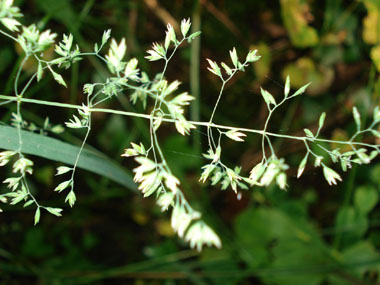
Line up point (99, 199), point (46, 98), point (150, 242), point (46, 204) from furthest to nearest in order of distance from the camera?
point (150, 242) → point (99, 199) → point (46, 98) → point (46, 204)

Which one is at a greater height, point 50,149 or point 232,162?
point 50,149

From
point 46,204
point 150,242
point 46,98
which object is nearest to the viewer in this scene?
point 46,204

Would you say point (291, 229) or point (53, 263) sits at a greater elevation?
point (291, 229)

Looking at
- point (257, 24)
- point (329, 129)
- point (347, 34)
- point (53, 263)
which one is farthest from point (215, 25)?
point (53, 263)

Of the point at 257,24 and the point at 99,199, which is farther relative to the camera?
the point at 257,24

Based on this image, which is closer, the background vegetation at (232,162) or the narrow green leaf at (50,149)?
the narrow green leaf at (50,149)

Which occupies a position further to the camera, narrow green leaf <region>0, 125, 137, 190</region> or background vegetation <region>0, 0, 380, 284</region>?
background vegetation <region>0, 0, 380, 284</region>

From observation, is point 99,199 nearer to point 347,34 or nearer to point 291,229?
point 291,229

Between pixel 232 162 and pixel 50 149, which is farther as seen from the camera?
pixel 232 162
